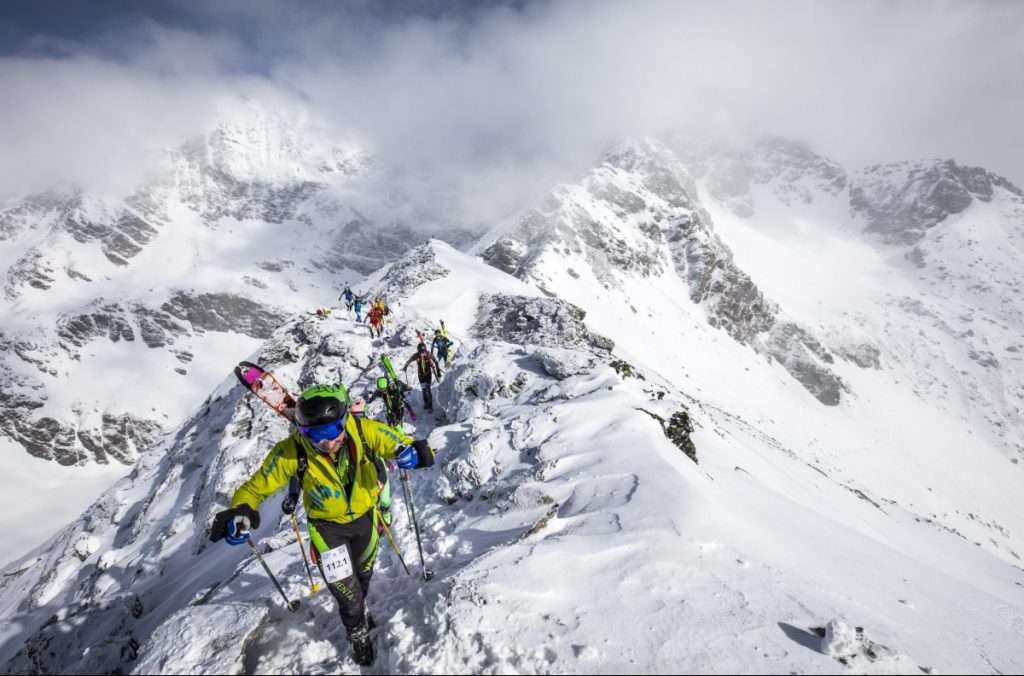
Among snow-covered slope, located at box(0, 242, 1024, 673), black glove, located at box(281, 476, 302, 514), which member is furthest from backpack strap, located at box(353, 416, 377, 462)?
snow-covered slope, located at box(0, 242, 1024, 673)

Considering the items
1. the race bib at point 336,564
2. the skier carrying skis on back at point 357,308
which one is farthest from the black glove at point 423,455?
the skier carrying skis on back at point 357,308

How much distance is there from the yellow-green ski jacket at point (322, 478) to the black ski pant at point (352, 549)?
11 cm

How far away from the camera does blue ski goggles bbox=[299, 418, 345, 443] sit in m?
4.11

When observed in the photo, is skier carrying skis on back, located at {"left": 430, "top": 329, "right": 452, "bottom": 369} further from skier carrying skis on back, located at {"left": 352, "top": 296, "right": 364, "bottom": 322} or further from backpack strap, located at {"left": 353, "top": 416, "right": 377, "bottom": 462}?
backpack strap, located at {"left": 353, "top": 416, "right": 377, "bottom": 462}

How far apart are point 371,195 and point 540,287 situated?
17795 centimetres

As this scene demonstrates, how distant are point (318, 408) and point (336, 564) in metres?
1.58

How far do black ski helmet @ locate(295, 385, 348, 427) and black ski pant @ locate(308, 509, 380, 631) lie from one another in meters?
1.19

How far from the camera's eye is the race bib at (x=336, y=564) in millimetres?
4184

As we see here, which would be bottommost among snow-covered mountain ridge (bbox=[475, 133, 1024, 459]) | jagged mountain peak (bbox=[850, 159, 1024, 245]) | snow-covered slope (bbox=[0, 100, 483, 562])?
snow-covered slope (bbox=[0, 100, 483, 562])

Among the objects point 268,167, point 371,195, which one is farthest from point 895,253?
point 268,167

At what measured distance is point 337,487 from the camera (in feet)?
14.5

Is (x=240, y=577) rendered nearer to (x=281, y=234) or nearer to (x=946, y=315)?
(x=946, y=315)

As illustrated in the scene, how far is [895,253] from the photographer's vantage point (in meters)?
107

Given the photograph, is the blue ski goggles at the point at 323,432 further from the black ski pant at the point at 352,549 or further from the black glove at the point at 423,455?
the black ski pant at the point at 352,549
